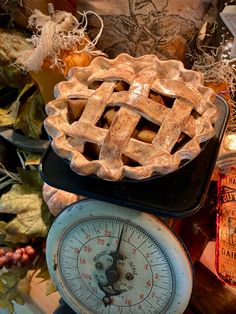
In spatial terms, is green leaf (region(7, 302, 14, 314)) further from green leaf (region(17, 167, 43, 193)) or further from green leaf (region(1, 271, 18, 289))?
green leaf (region(17, 167, 43, 193))

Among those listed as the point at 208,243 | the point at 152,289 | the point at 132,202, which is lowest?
the point at 208,243

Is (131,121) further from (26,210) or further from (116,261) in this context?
(26,210)

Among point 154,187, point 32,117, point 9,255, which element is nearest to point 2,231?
point 9,255

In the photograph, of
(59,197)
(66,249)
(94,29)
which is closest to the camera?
(66,249)

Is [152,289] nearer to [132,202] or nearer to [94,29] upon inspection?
[132,202]

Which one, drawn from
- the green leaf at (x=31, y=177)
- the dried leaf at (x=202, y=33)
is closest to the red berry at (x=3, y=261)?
the green leaf at (x=31, y=177)

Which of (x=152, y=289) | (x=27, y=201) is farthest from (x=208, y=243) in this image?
(x=27, y=201)
